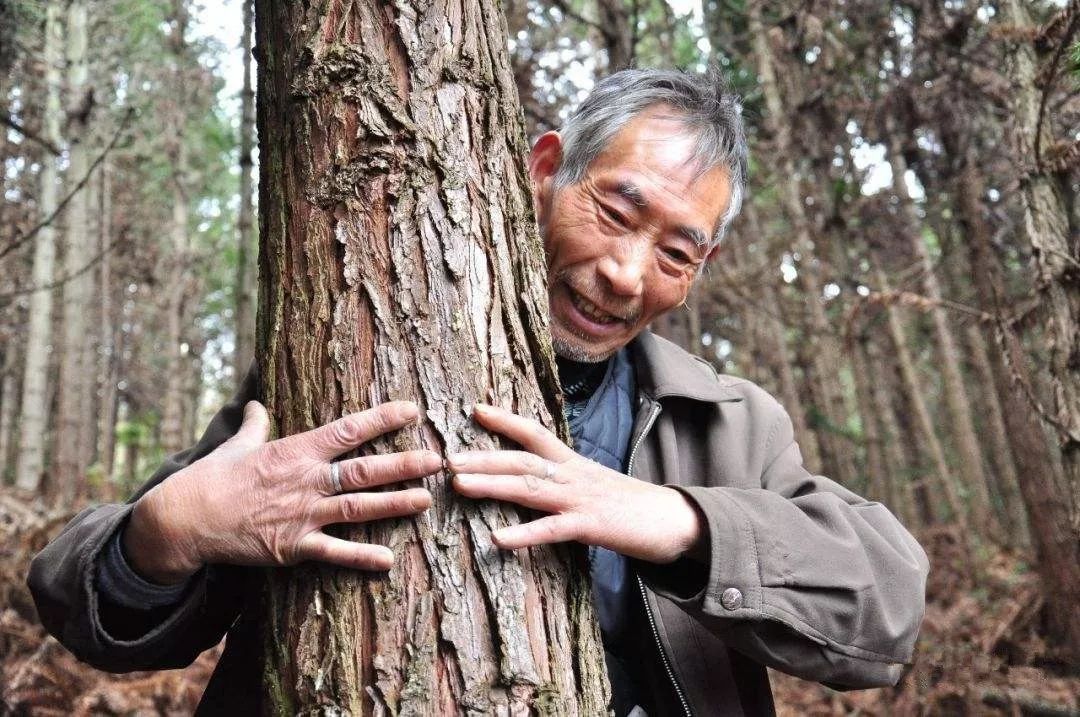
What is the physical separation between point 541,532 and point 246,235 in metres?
5.63

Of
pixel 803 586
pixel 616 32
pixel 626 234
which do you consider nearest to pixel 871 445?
pixel 616 32

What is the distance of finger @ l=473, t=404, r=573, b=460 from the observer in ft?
4.75

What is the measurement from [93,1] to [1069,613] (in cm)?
1267

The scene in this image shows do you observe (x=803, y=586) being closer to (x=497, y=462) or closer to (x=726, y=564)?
(x=726, y=564)

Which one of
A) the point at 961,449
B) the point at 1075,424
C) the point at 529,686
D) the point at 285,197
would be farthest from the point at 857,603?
the point at 961,449

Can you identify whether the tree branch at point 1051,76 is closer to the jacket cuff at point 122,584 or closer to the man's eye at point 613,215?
the man's eye at point 613,215

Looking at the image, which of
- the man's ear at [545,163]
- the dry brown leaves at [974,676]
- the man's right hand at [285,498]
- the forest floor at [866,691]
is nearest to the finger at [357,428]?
the man's right hand at [285,498]

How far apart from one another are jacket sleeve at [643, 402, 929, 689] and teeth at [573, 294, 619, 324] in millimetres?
747

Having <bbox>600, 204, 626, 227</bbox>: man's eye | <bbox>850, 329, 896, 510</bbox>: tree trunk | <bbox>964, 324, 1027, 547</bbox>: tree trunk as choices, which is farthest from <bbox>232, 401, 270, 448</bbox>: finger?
<bbox>964, 324, 1027, 547</bbox>: tree trunk

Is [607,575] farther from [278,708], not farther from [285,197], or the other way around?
[285,197]

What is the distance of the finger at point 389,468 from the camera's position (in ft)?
4.52

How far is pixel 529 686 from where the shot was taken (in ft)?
4.48

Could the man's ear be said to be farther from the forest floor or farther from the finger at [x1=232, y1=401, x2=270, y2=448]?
the forest floor

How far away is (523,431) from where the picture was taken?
147 cm
